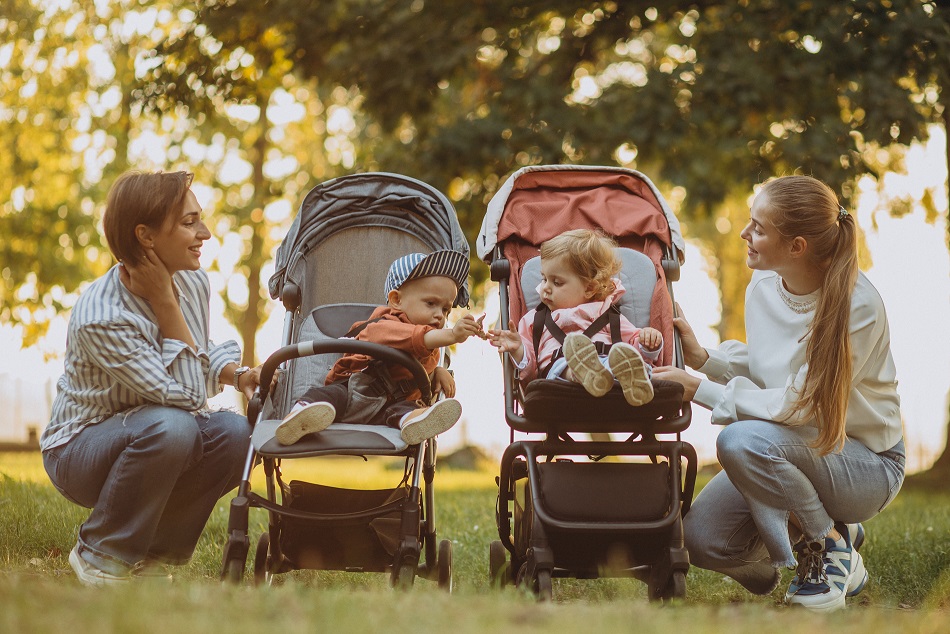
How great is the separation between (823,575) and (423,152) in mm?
6166

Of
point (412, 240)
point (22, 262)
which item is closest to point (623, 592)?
A: point (412, 240)

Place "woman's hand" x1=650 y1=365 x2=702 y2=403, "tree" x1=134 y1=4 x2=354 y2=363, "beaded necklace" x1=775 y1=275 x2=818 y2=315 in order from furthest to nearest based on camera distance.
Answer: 1. "tree" x1=134 y1=4 x2=354 y2=363
2. "beaded necklace" x1=775 y1=275 x2=818 y2=315
3. "woman's hand" x1=650 y1=365 x2=702 y2=403

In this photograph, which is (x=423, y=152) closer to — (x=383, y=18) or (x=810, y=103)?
(x=383, y=18)

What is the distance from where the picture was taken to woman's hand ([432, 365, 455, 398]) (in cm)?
397

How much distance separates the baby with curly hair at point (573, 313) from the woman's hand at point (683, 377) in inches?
6.7

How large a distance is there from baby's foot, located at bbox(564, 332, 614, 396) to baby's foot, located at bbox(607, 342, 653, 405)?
4 cm

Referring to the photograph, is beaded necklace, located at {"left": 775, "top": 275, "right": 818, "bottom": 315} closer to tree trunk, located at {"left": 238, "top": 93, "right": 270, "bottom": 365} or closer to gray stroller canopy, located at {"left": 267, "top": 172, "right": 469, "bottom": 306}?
gray stroller canopy, located at {"left": 267, "top": 172, "right": 469, "bottom": 306}

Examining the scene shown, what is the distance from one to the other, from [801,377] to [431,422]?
4.37ft

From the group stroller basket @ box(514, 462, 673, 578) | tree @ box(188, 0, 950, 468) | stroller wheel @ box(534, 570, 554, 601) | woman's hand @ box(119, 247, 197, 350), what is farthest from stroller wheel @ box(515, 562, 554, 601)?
tree @ box(188, 0, 950, 468)

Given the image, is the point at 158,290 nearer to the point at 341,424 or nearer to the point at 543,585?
the point at 341,424

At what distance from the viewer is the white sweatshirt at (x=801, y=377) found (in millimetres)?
3598

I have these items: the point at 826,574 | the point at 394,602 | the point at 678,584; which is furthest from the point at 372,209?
the point at 826,574

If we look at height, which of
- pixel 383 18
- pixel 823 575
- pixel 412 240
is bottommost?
pixel 823 575

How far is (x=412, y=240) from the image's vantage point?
4.77m
